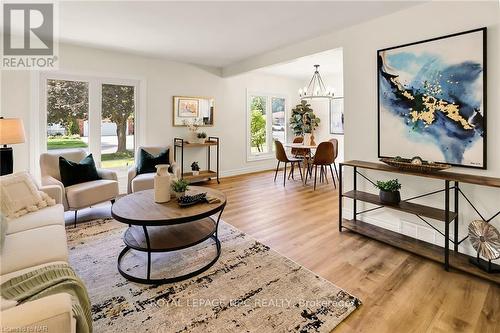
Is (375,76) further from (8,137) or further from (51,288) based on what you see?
(8,137)

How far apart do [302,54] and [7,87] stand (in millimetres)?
→ 4245

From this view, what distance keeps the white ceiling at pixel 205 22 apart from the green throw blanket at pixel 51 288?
8.58ft

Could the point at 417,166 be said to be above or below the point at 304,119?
below

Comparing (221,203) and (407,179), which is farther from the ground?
(407,179)

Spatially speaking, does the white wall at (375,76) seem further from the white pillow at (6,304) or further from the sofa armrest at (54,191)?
the sofa armrest at (54,191)

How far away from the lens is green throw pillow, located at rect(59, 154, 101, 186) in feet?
11.5

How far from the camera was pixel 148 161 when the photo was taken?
440 centimetres

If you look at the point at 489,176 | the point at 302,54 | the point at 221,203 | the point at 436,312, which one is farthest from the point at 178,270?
the point at 302,54

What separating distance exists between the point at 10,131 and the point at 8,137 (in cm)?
7

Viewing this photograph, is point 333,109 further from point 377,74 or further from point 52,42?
point 52,42

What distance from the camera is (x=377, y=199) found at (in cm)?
288

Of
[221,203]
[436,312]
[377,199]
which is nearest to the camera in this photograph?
[436,312]

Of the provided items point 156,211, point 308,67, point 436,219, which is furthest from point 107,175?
point 308,67

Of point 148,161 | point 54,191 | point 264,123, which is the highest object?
point 264,123
